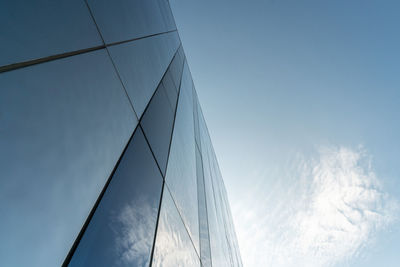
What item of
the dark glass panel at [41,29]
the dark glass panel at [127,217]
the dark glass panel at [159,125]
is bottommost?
the dark glass panel at [127,217]

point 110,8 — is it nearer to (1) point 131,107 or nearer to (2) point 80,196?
(1) point 131,107

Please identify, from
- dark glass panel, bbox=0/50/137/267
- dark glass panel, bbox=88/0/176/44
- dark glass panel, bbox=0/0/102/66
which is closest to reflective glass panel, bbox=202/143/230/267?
dark glass panel, bbox=0/50/137/267

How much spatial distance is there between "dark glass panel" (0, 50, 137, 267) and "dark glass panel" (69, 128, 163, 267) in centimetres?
14

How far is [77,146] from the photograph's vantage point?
1.76 metres

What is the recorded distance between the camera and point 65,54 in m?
1.84

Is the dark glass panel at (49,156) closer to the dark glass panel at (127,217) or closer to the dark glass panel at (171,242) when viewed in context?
the dark glass panel at (127,217)

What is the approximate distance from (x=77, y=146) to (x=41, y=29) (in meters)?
0.81

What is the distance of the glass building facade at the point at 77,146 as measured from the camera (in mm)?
1269

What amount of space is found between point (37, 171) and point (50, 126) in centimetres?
30

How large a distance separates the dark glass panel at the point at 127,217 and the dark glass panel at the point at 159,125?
313 mm

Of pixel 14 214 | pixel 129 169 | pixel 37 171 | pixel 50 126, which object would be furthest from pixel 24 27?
pixel 129 169

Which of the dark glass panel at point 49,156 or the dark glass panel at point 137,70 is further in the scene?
the dark glass panel at point 137,70

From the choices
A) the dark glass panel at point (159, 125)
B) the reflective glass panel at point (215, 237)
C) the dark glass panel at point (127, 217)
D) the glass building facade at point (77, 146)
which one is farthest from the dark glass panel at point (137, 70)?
the reflective glass panel at point (215, 237)

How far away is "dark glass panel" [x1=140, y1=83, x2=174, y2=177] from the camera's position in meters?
3.52
